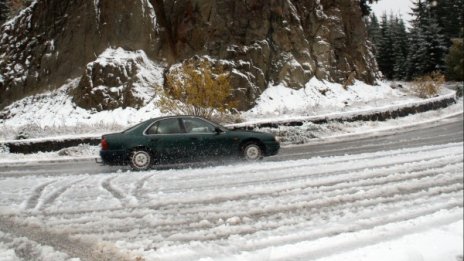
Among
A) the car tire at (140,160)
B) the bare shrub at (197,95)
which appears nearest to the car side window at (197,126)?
the car tire at (140,160)

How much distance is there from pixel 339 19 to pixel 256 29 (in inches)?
325

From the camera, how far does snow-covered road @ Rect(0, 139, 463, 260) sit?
4812mm

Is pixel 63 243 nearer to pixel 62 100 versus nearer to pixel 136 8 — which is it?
pixel 62 100

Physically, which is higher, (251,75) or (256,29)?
(256,29)

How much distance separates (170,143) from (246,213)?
519 centimetres

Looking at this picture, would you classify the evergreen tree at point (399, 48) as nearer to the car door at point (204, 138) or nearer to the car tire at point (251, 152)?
the car tire at point (251, 152)

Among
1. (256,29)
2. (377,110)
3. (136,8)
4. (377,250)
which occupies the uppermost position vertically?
(136,8)

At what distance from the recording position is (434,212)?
5.69 m

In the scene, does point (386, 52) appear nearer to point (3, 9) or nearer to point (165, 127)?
point (3, 9)

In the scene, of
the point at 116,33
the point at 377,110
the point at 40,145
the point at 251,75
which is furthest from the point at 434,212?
the point at 116,33

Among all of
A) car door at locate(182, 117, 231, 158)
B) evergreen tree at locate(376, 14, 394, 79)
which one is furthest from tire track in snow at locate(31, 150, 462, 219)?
evergreen tree at locate(376, 14, 394, 79)

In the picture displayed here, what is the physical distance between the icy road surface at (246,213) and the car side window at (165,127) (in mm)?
1331

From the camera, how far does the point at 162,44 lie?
3102 cm

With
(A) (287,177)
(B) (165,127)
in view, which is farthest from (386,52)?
(A) (287,177)
